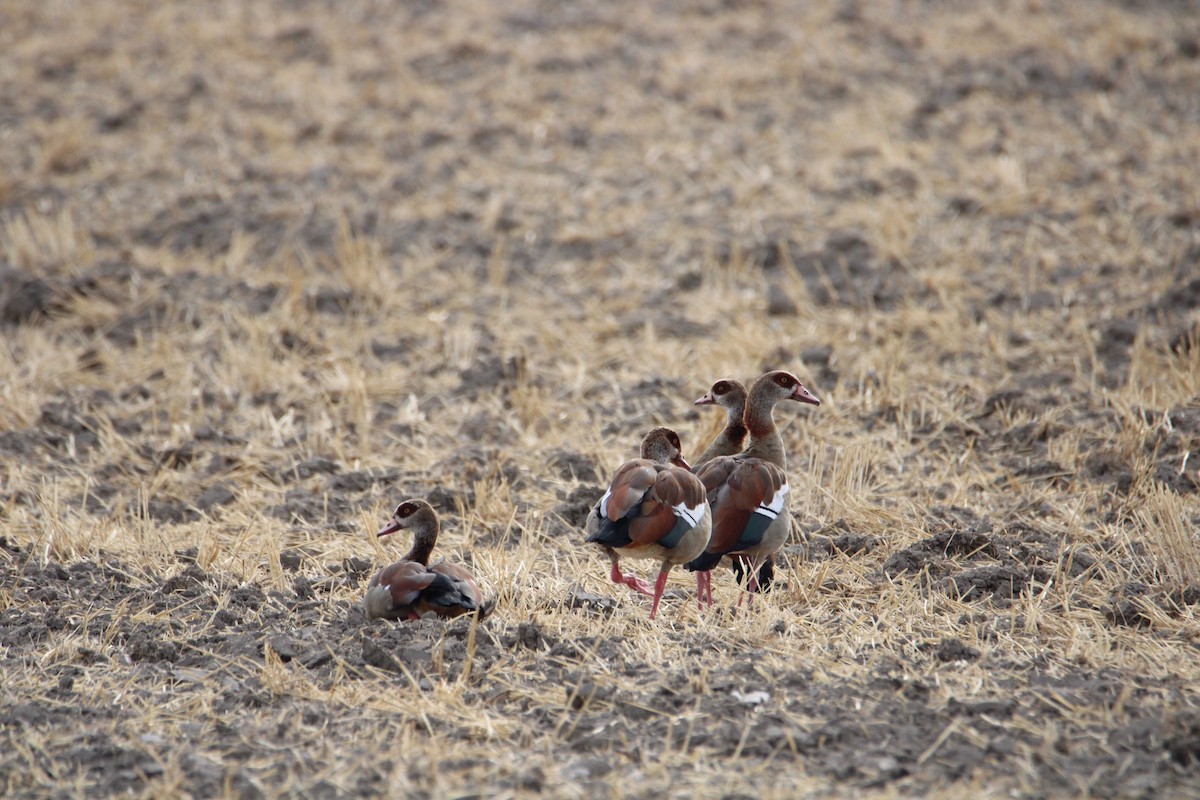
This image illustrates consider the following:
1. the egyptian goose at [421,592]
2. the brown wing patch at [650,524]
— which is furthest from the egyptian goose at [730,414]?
the egyptian goose at [421,592]

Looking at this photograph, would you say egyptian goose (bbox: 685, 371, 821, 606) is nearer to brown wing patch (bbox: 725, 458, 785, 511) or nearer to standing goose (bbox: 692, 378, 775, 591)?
brown wing patch (bbox: 725, 458, 785, 511)

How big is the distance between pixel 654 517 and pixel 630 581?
0.71 m

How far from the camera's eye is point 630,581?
6.10 m

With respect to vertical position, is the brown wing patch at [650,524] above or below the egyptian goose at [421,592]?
above

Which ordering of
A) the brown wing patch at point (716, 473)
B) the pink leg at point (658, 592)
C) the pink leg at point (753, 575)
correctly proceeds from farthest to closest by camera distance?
the brown wing patch at point (716, 473), the pink leg at point (753, 575), the pink leg at point (658, 592)

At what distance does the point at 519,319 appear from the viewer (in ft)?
33.7

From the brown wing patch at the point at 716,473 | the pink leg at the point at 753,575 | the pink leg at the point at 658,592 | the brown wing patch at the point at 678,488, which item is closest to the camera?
the brown wing patch at the point at 678,488

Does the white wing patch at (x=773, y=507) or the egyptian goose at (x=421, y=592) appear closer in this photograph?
the egyptian goose at (x=421, y=592)

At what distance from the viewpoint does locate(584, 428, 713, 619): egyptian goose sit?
5.51 m

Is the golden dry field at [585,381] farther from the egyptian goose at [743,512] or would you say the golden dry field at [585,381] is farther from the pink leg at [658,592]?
the egyptian goose at [743,512]

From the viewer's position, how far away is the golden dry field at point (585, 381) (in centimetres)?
478

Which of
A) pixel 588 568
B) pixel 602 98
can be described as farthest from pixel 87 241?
pixel 588 568

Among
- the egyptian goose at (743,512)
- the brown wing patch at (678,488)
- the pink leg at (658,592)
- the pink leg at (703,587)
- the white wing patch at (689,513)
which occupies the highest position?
the brown wing patch at (678,488)

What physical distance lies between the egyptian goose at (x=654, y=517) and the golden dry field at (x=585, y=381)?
0.34 metres
